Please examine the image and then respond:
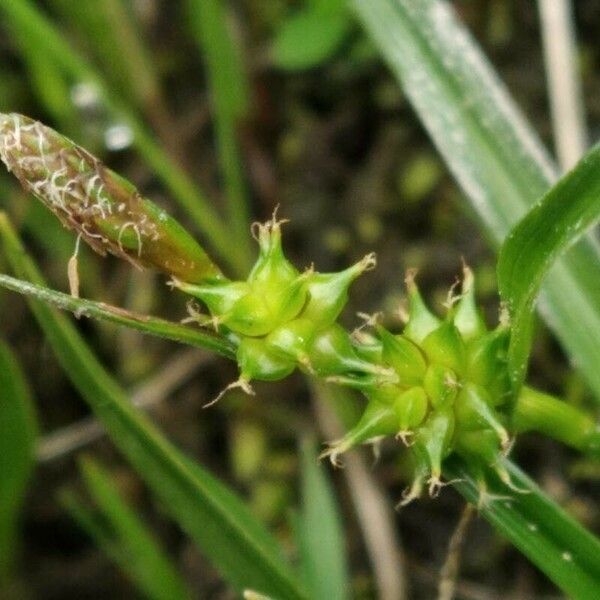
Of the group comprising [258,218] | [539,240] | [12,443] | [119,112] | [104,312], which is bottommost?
[539,240]

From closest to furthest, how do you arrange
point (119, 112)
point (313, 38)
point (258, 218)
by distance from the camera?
1. point (119, 112)
2. point (313, 38)
3. point (258, 218)

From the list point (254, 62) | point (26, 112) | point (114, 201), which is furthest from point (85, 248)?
point (114, 201)

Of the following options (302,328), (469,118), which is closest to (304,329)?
(302,328)

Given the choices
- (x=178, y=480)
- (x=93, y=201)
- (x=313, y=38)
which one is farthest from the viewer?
(x=313, y=38)

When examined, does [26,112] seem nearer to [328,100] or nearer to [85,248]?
[85,248]

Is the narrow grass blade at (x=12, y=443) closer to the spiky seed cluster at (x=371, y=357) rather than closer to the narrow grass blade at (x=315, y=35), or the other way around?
the spiky seed cluster at (x=371, y=357)

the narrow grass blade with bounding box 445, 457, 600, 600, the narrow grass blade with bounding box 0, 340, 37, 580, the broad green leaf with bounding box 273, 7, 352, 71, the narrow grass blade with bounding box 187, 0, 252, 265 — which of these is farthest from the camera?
the broad green leaf with bounding box 273, 7, 352, 71

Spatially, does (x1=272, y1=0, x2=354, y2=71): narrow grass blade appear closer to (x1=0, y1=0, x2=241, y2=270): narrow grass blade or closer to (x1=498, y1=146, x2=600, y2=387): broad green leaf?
(x1=0, y1=0, x2=241, y2=270): narrow grass blade

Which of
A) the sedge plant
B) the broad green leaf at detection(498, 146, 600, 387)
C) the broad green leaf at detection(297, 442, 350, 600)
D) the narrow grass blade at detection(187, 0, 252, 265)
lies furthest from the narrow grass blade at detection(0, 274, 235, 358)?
the narrow grass blade at detection(187, 0, 252, 265)

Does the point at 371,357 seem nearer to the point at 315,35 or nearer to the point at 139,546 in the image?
the point at 139,546
